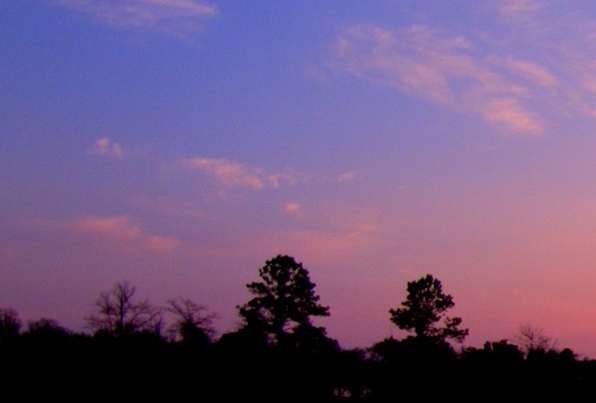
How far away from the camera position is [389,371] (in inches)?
3091

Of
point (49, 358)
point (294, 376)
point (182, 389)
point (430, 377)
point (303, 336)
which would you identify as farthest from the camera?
point (303, 336)

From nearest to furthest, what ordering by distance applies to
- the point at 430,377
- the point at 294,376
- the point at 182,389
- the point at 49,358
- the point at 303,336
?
the point at 49,358 → the point at 182,389 → the point at 294,376 → the point at 430,377 → the point at 303,336

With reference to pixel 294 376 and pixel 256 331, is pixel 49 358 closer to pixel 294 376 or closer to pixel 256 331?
pixel 294 376

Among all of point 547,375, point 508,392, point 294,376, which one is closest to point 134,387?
point 294,376

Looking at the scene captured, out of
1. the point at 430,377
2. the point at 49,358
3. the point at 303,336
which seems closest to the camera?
the point at 49,358

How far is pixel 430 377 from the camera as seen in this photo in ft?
251

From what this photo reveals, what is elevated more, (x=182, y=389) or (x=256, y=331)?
(x=256, y=331)

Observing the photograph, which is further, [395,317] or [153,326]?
[395,317]

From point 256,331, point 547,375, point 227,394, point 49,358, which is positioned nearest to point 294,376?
point 227,394

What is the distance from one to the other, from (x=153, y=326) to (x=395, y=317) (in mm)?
23760

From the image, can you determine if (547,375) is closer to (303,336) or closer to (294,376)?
(303,336)

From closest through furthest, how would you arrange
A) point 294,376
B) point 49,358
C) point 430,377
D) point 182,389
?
point 49,358, point 182,389, point 294,376, point 430,377

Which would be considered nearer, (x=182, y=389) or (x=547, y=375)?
(x=182, y=389)

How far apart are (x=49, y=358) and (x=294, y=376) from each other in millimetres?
20412
